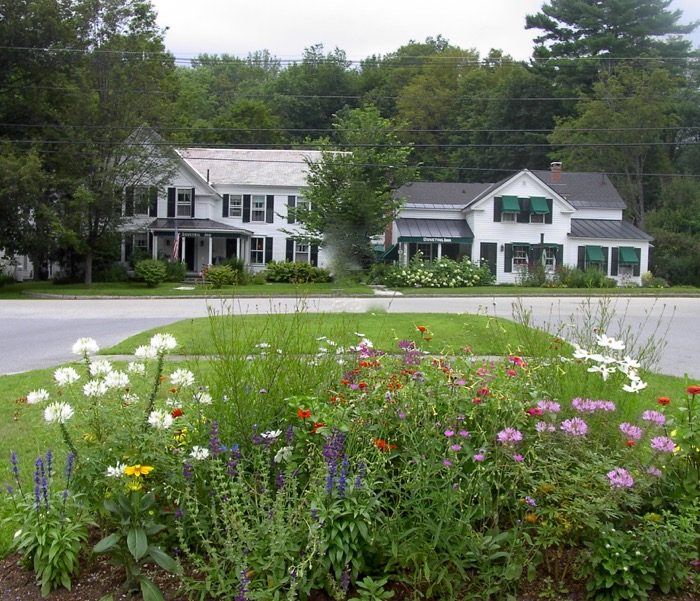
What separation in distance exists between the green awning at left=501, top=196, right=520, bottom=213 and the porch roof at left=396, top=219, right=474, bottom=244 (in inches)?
92.4

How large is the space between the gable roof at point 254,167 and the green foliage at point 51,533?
40.8 metres

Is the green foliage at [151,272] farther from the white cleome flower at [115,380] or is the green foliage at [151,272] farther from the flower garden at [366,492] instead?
the white cleome flower at [115,380]

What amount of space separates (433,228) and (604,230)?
10148mm

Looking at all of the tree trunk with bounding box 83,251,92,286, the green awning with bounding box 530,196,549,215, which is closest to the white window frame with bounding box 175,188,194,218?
the tree trunk with bounding box 83,251,92,286

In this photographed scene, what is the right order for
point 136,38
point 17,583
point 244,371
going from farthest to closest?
point 136,38 < point 244,371 < point 17,583

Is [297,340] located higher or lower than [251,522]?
higher

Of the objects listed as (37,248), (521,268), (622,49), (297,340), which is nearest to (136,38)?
(37,248)

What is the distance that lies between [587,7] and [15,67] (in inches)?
1781

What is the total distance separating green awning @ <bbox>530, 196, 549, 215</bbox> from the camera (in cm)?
4194

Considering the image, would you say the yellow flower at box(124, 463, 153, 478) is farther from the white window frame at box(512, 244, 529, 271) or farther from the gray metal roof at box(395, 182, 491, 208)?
the gray metal roof at box(395, 182, 491, 208)

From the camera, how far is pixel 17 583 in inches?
141

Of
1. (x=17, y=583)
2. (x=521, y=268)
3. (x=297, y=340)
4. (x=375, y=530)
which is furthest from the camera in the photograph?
(x=521, y=268)

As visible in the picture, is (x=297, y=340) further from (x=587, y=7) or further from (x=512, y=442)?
(x=587, y=7)

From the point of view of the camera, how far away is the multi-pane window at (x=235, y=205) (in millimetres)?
44688
